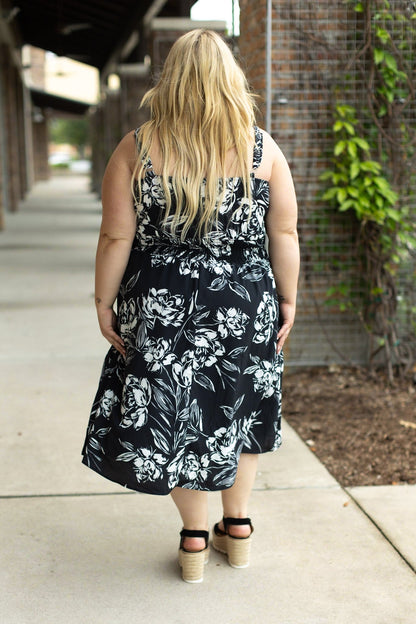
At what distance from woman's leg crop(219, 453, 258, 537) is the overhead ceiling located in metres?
8.62

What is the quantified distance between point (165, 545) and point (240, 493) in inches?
16.0

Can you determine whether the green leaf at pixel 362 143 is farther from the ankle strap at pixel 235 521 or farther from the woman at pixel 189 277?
the ankle strap at pixel 235 521

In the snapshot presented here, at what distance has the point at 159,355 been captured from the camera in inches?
89.4

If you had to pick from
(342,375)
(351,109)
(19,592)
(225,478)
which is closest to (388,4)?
(351,109)

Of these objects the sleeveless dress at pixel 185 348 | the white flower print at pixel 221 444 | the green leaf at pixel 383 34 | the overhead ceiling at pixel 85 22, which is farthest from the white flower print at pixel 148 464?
the overhead ceiling at pixel 85 22

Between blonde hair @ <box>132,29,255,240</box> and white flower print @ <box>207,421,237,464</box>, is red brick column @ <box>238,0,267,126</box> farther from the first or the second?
white flower print @ <box>207,421,237,464</box>

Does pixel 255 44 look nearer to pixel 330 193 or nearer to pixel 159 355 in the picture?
pixel 330 193

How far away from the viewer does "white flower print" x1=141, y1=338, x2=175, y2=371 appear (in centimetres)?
227

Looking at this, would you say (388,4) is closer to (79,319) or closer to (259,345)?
(259,345)

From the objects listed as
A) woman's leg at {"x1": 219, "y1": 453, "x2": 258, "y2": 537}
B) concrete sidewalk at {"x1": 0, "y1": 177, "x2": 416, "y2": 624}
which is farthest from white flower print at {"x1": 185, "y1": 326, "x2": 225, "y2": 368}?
concrete sidewalk at {"x1": 0, "y1": 177, "x2": 416, "y2": 624}

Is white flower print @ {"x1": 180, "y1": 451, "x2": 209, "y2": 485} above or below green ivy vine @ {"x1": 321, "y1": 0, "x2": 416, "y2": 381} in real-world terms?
below

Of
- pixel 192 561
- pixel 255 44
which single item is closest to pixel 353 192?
pixel 255 44

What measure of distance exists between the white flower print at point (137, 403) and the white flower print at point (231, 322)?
0.89 feet

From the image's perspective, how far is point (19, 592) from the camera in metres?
2.44
